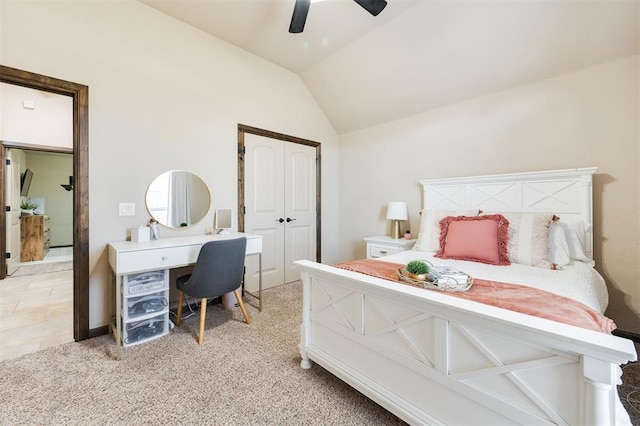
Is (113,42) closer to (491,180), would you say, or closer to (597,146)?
(491,180)

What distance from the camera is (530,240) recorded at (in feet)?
7.01

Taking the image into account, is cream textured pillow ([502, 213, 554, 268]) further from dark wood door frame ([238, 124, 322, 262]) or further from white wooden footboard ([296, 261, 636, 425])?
dark wood door frame ([238, 124, 322, 262])

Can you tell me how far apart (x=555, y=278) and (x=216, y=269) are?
2.41 metres

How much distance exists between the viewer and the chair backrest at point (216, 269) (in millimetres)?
2125

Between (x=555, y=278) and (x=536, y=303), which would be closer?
(x=536, y=303)

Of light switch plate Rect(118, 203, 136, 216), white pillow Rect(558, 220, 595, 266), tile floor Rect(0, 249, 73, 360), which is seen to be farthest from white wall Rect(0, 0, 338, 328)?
white pillow Rect(558, 220, 595, 266)

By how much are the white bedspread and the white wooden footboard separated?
2.38ft

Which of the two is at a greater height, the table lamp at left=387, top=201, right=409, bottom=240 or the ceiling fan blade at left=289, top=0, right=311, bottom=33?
the ceiling fan blade at left=289, top=0, right=311, bottom=33

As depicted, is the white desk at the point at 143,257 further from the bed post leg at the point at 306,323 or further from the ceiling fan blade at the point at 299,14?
the ceiling fan blade at the point at 299,14

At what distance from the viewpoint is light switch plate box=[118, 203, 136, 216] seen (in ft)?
7.80

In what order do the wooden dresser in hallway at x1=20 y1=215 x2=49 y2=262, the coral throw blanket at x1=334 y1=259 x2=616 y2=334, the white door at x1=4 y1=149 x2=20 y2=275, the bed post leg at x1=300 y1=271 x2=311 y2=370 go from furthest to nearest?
the wooden dresser in hallway at x1=20 y1=215 x2=49 y2=262 → the white door at x1=4 y1=149 x2=20 y2=275 → the bed post leg at x1=300 y1=271 x2=311 y2=370 → the coral throw blanket at x1=334 y1=259 x2=616 y2=334

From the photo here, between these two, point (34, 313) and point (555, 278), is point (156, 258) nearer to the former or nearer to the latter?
point (34, 313)

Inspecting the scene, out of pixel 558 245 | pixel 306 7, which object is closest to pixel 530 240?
pixel 558 245

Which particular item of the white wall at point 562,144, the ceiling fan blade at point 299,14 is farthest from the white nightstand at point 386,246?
the ceiling fan blade at point 299,14
